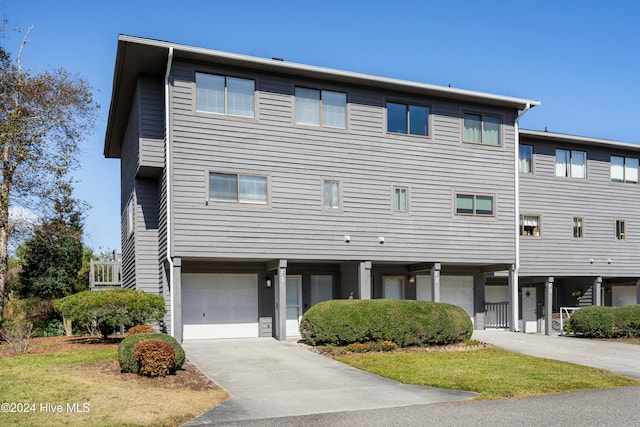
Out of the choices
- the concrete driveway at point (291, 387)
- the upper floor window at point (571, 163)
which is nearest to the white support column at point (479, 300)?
the upper floor window at point (571, 163)

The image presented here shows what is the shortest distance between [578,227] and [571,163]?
2.56 m

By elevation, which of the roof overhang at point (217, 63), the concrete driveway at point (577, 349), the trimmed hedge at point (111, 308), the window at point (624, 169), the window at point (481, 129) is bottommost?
the concrete driveway at point (577, 349)

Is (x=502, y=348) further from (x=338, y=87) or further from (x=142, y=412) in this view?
(x=142, y=412)

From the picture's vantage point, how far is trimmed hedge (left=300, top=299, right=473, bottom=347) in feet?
51.6

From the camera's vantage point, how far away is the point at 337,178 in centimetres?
1856

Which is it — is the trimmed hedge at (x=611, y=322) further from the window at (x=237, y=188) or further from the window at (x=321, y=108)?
the window at (x=237, y=188)

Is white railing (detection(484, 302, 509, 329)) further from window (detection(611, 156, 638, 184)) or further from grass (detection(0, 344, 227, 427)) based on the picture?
grass (detection(0, 344, 227, 427))

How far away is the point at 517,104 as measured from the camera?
20.8 m

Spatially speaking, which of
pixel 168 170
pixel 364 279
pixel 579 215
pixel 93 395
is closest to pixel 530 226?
pixel 579 215

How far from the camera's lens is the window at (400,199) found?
19.4 meters

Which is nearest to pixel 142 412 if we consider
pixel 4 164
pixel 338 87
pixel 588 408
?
pixel 588 408

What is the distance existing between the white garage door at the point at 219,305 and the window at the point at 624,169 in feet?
52.0

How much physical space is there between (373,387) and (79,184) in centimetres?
1483

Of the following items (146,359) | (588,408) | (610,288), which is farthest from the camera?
(610,288)
